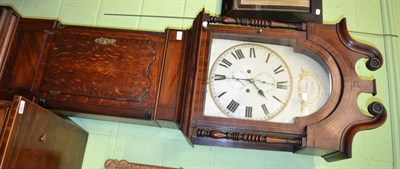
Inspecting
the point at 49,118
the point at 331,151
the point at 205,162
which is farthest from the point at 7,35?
the point at 331,151

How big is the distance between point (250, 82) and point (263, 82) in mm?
47

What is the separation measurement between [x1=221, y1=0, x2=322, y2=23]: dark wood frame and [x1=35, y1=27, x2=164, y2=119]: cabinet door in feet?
1.14

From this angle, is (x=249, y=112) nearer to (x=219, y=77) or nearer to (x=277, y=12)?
(x=219, y=77)

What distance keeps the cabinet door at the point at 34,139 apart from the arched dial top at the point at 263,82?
506 millimetres

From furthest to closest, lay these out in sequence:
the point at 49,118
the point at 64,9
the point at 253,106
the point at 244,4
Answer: the point at 64,9
the point at 244,4
the point at 253,106
the point at 49,118

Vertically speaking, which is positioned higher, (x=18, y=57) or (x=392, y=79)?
(x=392, y=79)

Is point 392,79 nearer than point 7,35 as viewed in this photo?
No

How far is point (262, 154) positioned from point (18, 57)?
3.36ft

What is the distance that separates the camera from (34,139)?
921 mm

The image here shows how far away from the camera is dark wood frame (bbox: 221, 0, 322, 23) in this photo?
127 cm

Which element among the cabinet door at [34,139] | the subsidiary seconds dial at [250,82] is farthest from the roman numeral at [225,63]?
the cabinet door at [34,139]

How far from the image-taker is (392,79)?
141cm

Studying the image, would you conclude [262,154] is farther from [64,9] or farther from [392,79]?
[64,9]

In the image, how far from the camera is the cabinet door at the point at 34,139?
2.72 ft
